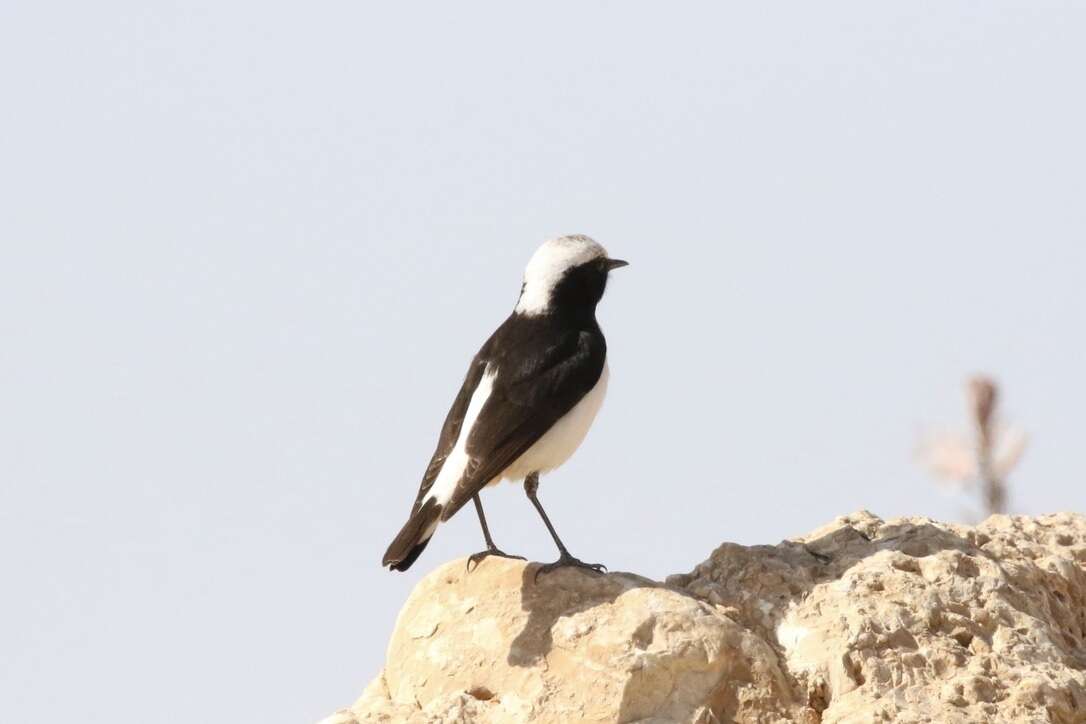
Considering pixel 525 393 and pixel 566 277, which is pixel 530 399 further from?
pixel 566 277

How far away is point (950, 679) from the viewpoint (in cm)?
837

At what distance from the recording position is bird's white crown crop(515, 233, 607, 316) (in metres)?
10.7

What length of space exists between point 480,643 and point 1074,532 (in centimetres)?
336

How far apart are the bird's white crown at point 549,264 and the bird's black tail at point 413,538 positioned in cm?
152

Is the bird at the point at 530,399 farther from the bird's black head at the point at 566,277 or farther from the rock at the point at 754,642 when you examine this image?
the rock at the point at 754,642

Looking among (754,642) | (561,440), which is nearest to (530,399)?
(561,440)

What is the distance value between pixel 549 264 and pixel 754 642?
2973 mm

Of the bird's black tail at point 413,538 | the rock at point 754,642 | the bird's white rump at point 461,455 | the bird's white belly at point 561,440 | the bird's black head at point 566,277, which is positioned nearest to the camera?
the rock at point 754,642

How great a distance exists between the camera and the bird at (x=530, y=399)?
9.60 metres

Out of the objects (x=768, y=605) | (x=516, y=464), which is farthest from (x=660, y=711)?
(x=516, y=464)

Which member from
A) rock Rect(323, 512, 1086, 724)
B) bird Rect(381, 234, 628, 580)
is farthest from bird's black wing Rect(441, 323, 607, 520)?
rock Rect(323, 512, 1086, 724)

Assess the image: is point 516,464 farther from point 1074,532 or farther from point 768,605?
point 1074,532

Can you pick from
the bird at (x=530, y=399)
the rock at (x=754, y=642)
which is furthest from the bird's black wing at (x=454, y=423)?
the rock at (x=754, y=642)

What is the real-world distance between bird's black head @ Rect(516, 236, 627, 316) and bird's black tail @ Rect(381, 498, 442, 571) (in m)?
1.52
